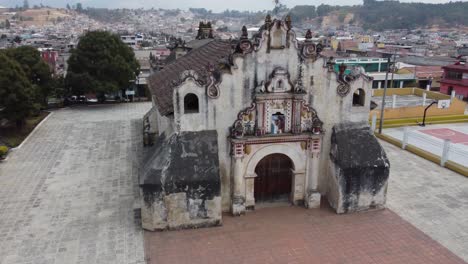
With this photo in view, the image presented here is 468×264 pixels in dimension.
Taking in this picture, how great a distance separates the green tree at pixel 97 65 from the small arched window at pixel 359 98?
25804 mm

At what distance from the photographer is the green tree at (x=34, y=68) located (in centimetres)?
3269

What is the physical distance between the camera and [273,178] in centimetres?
1783

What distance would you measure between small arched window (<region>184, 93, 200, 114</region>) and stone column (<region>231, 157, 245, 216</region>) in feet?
8.95

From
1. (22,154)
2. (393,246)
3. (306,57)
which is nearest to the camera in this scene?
(393,246)

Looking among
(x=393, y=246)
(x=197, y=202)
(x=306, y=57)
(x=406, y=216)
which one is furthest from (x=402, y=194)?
(x=197, y=202)

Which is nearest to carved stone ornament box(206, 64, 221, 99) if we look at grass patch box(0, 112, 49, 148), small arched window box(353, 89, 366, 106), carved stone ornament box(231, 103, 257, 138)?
carved stone ornament box(231, 103, 257, 138)

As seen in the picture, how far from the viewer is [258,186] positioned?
1770cm

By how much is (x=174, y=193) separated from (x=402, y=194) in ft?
37.4

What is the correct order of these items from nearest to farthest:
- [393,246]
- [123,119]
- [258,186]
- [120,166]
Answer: [393,246] < [258,186] < [120,166] < [123,119]

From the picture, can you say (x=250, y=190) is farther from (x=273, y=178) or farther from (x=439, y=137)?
(x=439, y=137)

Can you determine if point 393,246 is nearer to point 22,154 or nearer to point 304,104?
point 304,104

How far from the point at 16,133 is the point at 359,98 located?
24670mm

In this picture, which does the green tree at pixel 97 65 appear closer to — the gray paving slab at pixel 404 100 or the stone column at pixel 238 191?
the stone column at pixel 238 191

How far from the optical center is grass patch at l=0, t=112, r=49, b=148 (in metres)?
27.1
